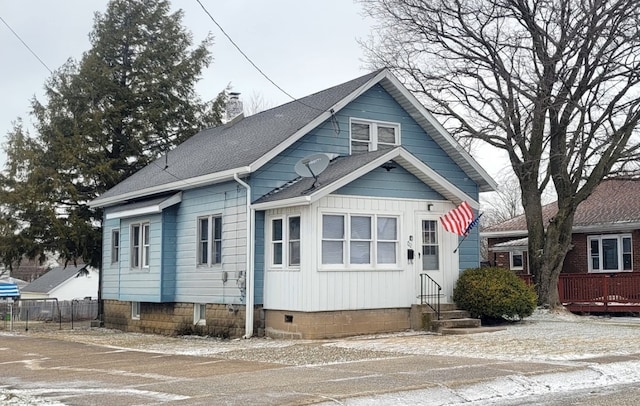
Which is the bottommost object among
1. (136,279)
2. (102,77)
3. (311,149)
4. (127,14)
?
(136,279)

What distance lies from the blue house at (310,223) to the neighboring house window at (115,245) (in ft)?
5.20

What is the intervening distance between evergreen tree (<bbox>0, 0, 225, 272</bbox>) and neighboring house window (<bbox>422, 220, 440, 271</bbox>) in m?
16.3

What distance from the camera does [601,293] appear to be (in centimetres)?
2567

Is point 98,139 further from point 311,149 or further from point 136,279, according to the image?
point 311,149

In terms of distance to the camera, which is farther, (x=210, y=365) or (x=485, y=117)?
(x=485, y=117)

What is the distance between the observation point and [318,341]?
17500mm

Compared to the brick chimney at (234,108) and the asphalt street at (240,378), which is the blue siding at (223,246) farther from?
the brick chimney at (234,108)

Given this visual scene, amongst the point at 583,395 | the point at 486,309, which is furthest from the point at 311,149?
the point at 583,395

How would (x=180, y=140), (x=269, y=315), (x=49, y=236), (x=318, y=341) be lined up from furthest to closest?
(x=180, y=140)
(x=49, y=236)
(x=269, y=315)
(x=318, y=341)

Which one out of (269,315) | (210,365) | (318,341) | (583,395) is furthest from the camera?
(269,315)

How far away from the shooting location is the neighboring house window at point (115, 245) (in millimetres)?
25172

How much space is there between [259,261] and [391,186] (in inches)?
143

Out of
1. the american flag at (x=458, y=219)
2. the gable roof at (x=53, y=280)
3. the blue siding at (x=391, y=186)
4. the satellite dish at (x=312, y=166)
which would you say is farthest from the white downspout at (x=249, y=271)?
the gable roof at (x=53, y=280)

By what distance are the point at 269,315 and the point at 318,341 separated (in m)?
1.87
